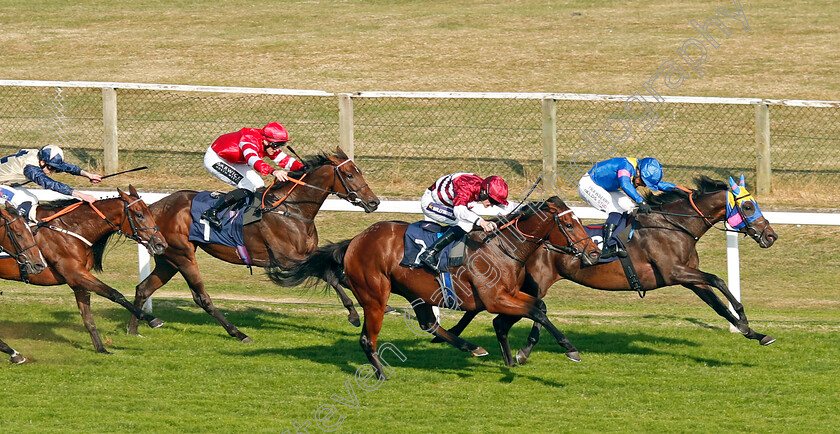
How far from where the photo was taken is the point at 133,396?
7.07 metres

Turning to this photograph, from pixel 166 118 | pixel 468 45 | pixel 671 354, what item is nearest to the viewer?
pixel 671 354

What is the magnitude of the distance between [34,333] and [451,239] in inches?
148

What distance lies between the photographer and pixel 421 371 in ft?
25.5

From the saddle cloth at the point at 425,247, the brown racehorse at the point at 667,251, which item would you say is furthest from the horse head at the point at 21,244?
the brown racehorse at the point at 667,251

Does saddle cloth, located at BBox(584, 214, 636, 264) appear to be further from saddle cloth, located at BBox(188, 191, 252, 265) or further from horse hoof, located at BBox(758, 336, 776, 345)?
saddle cloth, located at BBox(188, 191, 252, 265)

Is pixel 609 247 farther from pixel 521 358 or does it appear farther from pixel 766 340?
pixel 766 340

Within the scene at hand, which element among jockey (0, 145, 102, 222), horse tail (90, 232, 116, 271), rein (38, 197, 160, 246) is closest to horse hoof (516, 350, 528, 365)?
rein (38, 197, 160, 246)

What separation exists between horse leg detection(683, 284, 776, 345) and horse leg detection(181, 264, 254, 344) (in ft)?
11.8

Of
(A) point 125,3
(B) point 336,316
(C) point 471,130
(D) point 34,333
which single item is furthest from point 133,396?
(A) point 125,3

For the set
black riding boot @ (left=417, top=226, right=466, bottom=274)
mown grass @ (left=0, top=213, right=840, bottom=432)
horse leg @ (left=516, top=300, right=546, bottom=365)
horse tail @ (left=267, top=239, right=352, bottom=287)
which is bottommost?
mown grass @ (left=0, top=213, right=840, bottom=432)

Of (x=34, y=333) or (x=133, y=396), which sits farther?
(x=34, y=333)

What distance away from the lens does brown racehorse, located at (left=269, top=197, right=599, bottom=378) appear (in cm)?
734

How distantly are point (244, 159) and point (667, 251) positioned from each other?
12.5 feet

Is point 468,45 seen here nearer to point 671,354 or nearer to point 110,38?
point 110,38
